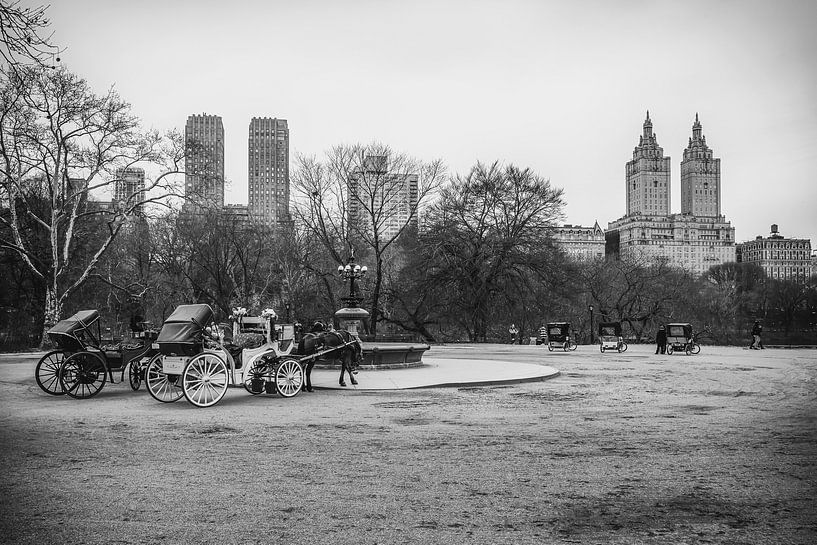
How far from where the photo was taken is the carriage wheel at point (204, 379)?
11914 mm

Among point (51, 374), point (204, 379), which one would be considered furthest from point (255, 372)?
point (51, 374)

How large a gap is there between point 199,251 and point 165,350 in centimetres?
3708

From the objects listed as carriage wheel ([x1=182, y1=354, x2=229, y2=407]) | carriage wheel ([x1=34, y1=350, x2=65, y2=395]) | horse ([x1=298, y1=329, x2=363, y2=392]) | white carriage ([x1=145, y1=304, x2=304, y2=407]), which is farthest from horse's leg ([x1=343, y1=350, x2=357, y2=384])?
carriage wheel ([x1=34, y1=350, x2=65, y2=395])

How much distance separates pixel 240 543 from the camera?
4.66 m

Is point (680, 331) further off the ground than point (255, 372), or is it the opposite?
point (255, 372)

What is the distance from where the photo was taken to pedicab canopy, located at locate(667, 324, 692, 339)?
112ft

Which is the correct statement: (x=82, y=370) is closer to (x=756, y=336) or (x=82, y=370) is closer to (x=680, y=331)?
(x=680, y=331)

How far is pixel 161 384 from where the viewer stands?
13.6 meters

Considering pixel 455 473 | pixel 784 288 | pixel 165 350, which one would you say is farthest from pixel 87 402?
pixel 784 288

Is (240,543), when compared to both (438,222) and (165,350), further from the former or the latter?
(438,222)

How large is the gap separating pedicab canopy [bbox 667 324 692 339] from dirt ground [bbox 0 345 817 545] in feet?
73.9

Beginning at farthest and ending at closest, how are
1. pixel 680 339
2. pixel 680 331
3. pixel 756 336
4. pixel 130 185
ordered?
pixel 756 336 < pixel 130 185 < pixel 680 331 < pixel 680 339

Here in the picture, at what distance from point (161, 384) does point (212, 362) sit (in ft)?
6.25

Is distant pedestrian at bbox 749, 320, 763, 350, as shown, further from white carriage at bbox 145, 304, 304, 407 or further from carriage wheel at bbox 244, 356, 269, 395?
carriage wheel at bbox 244, 356, 269, 395
